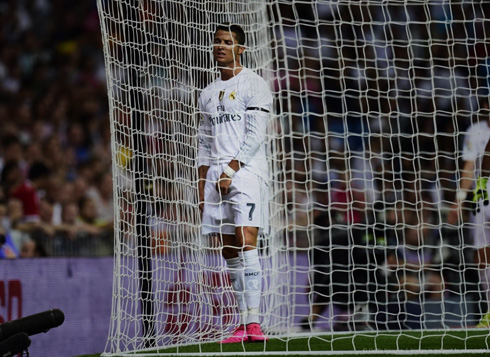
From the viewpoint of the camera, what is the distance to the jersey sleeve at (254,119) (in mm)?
6012

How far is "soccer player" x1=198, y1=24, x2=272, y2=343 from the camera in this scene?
6.03 m

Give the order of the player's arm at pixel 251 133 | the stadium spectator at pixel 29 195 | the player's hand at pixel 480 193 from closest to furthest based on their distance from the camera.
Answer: the player's arm at pixel 251 133
the player's hand at pixel 480 193
the stadium spectator at pixel 29 195

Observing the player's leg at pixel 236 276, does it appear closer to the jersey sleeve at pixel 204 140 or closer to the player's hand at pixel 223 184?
the player's hand at pixel 223 184

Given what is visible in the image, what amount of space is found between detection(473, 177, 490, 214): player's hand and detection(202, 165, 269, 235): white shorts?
155 centimetres

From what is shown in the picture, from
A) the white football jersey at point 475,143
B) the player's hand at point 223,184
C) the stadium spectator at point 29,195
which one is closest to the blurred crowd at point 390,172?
the white football jersey at point 475,143

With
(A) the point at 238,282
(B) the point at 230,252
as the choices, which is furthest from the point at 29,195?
(A) the point at 238,282

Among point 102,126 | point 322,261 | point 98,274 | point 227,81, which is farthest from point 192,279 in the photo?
point 102,126

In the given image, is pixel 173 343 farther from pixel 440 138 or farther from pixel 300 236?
pixel 440 138

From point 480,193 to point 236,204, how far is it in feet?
6.46

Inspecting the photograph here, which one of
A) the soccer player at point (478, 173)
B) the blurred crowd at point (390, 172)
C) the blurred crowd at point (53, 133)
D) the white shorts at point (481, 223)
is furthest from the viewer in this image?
the blurred crowd at point (53, 133)

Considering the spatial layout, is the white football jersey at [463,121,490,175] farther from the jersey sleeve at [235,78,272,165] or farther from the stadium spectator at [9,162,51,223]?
the stadium spectator at [9,162,51,223]

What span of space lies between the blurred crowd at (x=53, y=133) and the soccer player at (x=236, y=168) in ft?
7.06

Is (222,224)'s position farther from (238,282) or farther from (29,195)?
(29,195)

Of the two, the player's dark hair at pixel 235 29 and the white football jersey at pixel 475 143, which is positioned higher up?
the player's dark hair at pixel 235 29
